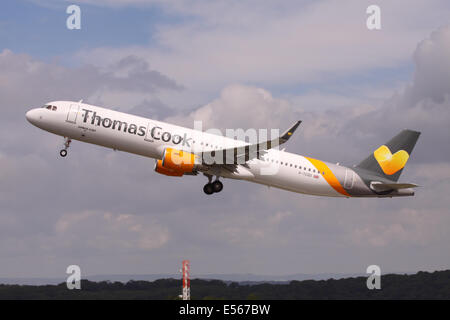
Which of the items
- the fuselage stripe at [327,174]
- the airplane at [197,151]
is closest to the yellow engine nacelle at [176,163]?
the airplane at [197,151]

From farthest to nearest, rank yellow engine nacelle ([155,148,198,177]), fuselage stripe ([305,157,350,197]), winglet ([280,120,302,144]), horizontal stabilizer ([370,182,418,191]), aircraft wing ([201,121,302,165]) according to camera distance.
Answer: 1. fuselage stripe ([305,157,350,197])
2. horizontal stabilizer ([370,182,418,191])
3. yellow engine nacelle ([155,148,198,177])
4. aircraft wing ([201,121,302,165])
5. winglet ([280,120,302,144])

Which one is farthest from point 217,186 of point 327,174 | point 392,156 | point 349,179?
point 392,156

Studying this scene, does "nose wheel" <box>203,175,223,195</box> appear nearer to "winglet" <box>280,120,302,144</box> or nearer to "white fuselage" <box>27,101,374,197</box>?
"white fuselage" <box>27,101,374,197</box>

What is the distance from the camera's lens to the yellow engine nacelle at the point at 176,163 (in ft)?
177

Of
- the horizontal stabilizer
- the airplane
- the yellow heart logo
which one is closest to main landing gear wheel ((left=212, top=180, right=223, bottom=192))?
the airplane

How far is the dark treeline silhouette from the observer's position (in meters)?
59.1

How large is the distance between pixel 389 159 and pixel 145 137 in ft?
82.1

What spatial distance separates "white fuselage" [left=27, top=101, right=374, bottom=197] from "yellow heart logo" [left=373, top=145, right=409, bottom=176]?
9603 millimetres

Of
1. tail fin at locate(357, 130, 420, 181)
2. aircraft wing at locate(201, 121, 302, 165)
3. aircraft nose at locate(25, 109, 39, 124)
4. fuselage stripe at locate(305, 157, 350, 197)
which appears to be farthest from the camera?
tail fin at locate(357, 130, 420, 181)

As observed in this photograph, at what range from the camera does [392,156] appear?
63.7m
